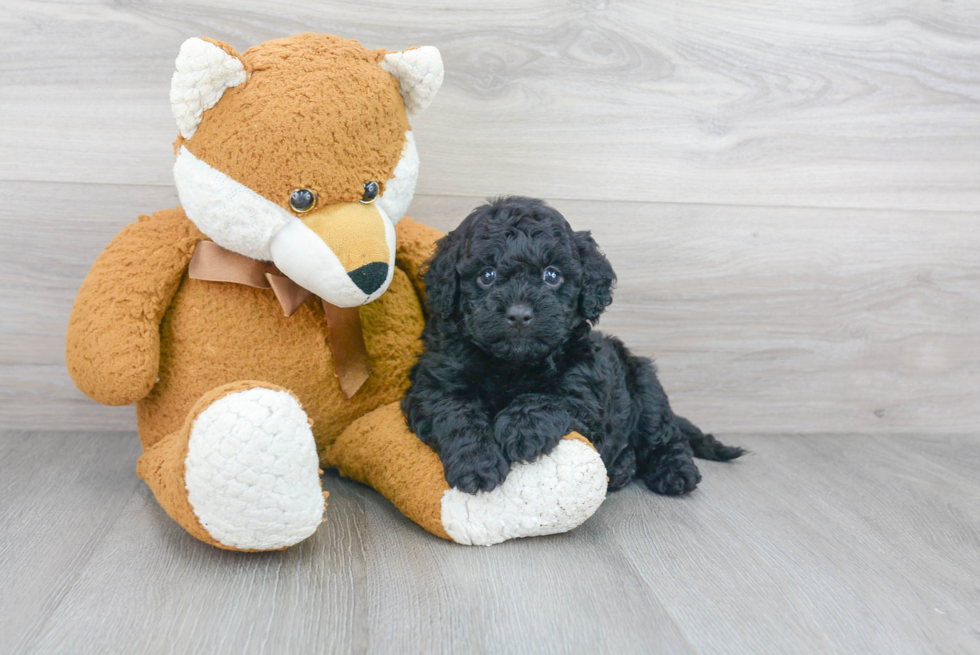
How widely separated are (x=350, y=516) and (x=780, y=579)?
711mm

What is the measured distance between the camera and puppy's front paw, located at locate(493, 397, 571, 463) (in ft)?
3.84

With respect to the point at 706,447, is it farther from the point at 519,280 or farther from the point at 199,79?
the point at 199,79

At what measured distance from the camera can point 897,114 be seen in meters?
1.82

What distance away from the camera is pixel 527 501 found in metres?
1.17

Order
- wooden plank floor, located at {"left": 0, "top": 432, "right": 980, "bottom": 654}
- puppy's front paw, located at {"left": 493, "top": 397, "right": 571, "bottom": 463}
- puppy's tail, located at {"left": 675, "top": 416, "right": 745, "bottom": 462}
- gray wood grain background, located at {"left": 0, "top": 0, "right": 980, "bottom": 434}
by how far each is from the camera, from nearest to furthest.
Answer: wooden plank floor, located at {"left": 0, "top": 432, "right": 980, "bottom": 654} < puppy's front paw, located at {"left": 493, "top": 397, "right": 571, "bottom": 463} < gray wood grain background, located at {"left": 0, "top": 0, "right": 980, "bottom": 434} < puppy's tail, located at {"left": 675, "top": 416, "right": 745, "bottom": 462}

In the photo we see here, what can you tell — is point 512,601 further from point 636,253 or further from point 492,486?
point 636,253

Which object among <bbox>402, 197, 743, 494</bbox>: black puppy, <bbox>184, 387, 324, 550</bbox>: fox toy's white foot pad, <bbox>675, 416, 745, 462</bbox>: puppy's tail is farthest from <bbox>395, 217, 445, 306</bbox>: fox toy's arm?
<bbox>675, 416, 745, 462</bbox>: puppy's tail

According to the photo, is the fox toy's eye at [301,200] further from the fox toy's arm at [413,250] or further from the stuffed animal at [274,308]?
the fox toy's arm at [413,250]

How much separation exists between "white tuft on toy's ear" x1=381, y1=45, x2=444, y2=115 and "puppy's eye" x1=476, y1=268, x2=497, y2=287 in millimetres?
346

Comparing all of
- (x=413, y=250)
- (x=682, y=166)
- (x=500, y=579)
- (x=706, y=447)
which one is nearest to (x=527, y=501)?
(x=500, y=579)

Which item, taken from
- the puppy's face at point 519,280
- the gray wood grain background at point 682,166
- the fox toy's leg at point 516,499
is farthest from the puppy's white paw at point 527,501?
the gray wood grain background at point 682,166

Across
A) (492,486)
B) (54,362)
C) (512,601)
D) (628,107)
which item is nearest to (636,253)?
(628,107)

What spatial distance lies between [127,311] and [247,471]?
428 mm

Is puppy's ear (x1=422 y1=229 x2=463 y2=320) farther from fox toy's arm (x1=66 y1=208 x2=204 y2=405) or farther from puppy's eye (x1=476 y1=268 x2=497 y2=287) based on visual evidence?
fox toy's arm (x1=66 y1=208 x2=204 y2=405)
